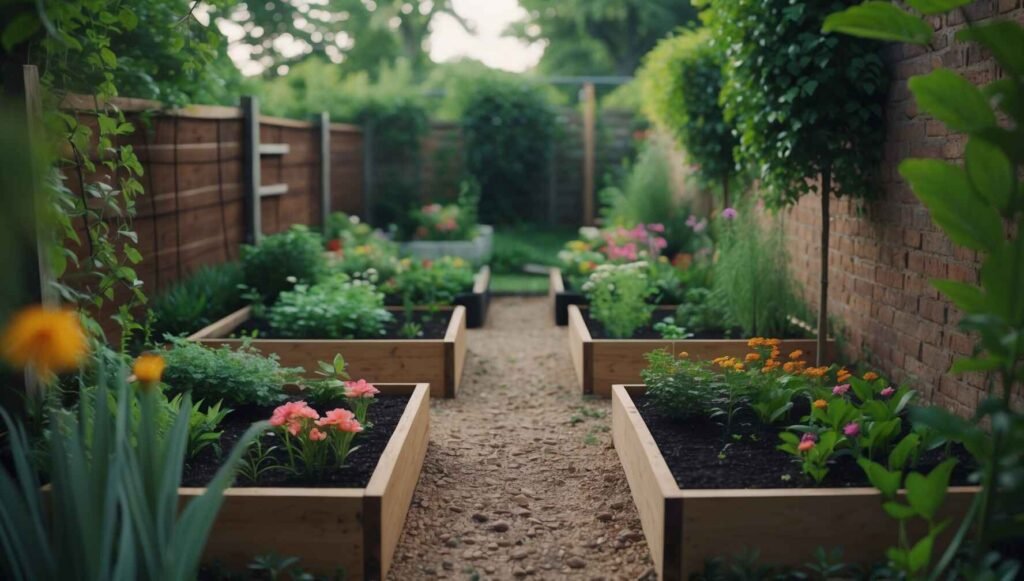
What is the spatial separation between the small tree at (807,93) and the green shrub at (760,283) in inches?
26.6

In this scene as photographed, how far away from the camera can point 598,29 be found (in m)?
24.5

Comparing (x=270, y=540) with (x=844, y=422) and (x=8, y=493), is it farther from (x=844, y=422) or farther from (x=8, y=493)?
(x=844, y=422)

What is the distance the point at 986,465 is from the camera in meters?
2.36

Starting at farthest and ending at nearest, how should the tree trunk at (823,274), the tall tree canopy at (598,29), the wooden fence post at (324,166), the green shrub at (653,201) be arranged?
1. the tall tree canopy at (598,29)
2. the wooden fence post at (324,166)
3. the green shrub at (653,201)
4. the tree trunk at (823,274)

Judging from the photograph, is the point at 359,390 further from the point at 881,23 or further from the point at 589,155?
the point at 589,155

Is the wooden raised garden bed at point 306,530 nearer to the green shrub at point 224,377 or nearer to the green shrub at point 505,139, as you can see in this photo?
the green shrub at point 224,377

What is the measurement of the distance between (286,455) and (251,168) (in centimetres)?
457

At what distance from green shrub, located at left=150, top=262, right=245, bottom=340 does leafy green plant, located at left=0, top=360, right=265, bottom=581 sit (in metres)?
2.87

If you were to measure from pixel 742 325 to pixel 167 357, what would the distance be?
332 centimetres

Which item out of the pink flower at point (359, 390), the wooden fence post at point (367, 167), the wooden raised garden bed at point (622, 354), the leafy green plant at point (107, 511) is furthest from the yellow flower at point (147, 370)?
the wooden fence post at point (367, 167)

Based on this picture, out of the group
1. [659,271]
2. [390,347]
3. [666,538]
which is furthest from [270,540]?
[659,271]

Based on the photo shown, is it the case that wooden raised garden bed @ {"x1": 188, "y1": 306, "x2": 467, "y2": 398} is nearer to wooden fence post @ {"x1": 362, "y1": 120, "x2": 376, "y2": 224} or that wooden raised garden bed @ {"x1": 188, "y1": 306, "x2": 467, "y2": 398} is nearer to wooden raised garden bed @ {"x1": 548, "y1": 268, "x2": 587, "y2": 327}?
wooden raised garden bed @ {"x1": 548, "y1": 268, "x2": 587, "y2": 327}

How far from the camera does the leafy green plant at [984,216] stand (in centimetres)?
228

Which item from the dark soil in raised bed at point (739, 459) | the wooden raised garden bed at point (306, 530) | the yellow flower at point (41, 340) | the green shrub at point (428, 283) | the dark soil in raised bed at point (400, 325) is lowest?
the wooden raised garden bed at point (306, 530)
